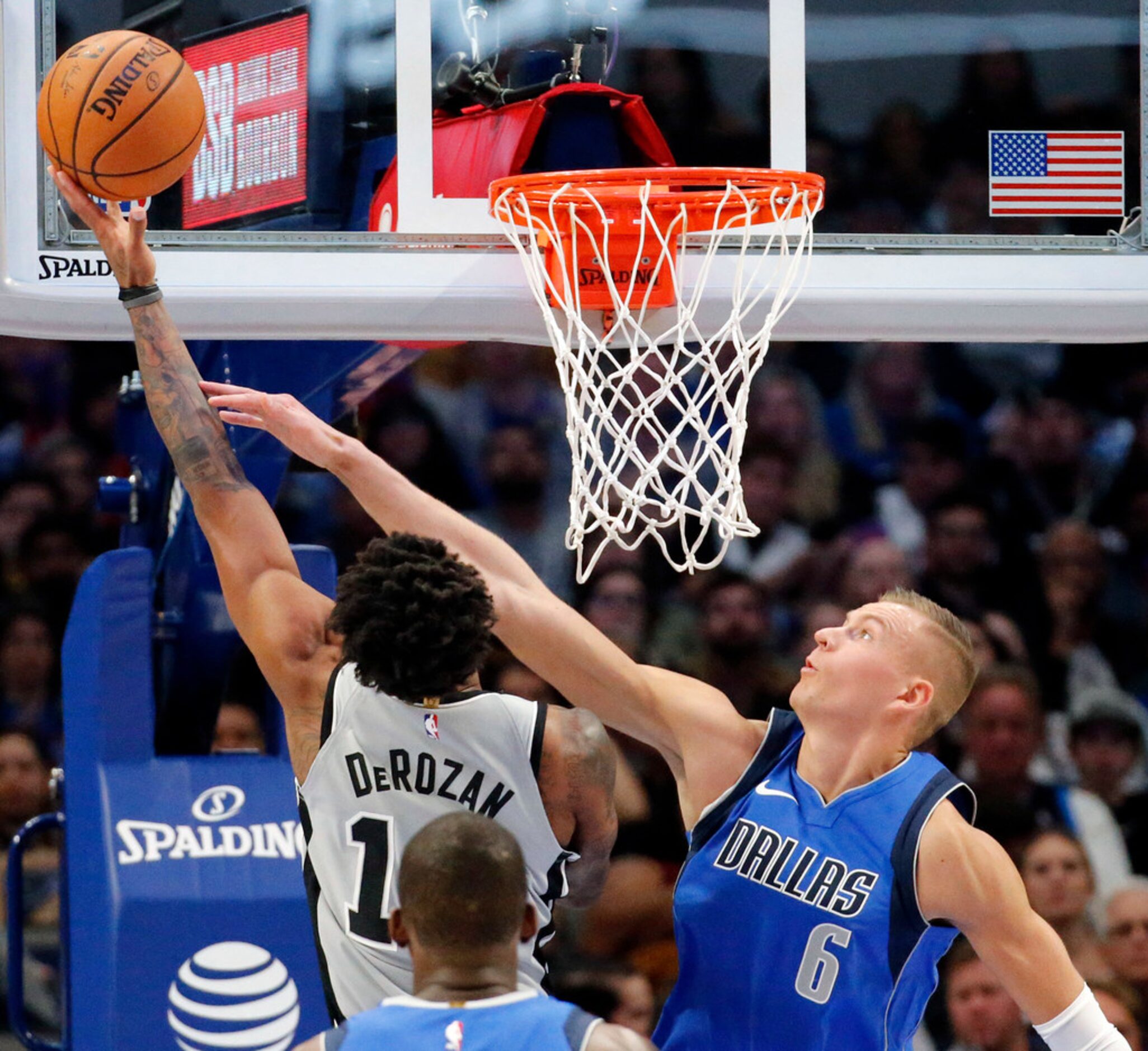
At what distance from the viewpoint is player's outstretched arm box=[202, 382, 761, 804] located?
110 inches

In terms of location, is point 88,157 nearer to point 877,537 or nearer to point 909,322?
point 909,322

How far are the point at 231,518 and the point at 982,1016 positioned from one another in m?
3.00

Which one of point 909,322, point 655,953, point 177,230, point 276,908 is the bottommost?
point 655,953

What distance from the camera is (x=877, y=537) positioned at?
18.3 feet

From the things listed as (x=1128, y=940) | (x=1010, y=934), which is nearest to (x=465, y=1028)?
(x=1010, y=934)

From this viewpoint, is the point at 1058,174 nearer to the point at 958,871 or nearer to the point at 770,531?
the point at 958,871

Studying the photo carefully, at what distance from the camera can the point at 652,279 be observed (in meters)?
3.37

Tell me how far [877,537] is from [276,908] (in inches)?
115

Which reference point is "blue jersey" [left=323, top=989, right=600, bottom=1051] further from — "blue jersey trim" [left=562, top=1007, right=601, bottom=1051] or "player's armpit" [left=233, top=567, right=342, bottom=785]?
"player's armpit" [left=233, top=567, right=342, bottom=785]

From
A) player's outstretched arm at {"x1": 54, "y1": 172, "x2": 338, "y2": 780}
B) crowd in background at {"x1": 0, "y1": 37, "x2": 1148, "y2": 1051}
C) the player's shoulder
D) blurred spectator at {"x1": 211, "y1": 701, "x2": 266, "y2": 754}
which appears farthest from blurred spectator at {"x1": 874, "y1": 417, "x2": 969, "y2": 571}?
player's outstretched arm at {"x1": 54, "y1": 172, "x2": 338, "y2": 780}

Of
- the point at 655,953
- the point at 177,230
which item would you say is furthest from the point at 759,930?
the point at 655,953

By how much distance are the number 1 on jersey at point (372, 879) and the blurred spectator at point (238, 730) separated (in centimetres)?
211

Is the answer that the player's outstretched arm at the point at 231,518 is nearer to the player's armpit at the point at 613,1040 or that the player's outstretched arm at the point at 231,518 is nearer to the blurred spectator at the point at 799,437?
the player's armpit at the point at 613,1040

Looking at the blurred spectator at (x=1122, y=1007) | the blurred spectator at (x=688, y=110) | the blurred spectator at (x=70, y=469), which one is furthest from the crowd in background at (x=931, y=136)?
the blurred spectator at (x=70, y=469)
